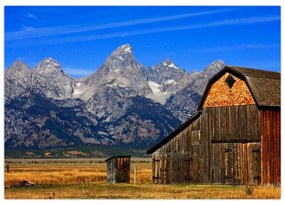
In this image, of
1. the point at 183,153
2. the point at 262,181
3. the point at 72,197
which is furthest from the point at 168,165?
the point at 72,197

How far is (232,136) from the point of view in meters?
49.6

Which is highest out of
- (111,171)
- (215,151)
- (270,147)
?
(270,147)

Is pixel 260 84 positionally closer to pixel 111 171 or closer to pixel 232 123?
pixel 232 123

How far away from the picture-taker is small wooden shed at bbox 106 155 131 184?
2231 inches

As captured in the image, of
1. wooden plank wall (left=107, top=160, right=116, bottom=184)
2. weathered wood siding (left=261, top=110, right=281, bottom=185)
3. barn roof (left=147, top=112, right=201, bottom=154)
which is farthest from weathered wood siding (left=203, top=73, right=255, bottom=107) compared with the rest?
wooden plank wall (left=107, top=160, right=116, bottom=184)

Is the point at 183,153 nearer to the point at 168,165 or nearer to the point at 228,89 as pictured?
the point at 168,165

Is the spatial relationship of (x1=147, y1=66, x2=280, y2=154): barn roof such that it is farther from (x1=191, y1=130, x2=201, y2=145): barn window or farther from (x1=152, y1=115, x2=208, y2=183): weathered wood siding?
(x1=152, y1=115, x2=208, y2=183): weathered wood siding

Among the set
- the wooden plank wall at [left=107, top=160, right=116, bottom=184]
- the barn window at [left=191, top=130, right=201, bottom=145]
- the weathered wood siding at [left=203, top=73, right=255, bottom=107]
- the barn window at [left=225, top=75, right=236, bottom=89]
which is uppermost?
the barn window at [left=225, top=75, right=236, bottom=89]

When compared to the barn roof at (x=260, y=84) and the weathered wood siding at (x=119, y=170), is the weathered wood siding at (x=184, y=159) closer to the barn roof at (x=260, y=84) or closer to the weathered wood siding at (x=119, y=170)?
the weathered wood siding at (x=119, y=170)

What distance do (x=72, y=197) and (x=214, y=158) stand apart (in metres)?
18.1

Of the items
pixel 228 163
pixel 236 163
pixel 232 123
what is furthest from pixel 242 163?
pixel 232 123

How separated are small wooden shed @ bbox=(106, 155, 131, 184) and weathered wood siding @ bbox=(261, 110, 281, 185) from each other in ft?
45.9

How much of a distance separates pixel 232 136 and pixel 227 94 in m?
3.21

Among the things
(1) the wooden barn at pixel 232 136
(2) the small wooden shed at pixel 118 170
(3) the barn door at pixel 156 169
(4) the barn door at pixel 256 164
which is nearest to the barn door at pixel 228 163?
(1) the wooden barn at pixel 232 136
